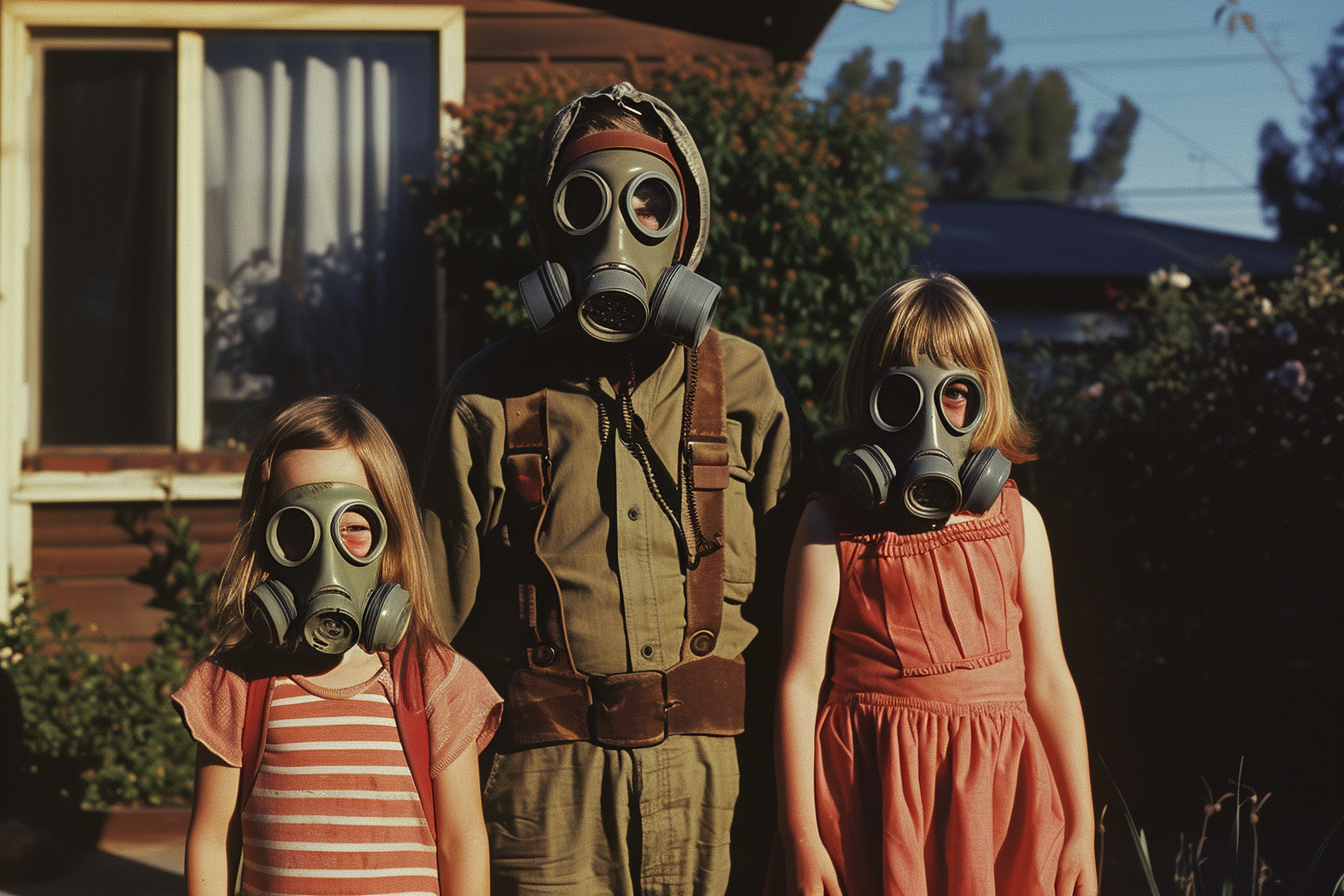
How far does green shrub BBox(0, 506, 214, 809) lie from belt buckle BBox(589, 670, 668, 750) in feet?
9.49

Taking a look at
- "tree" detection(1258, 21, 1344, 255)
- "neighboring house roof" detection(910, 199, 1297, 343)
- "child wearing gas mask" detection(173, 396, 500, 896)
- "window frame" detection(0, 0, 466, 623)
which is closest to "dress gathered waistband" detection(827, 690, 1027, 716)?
"child wearing gas mask" detection(173, 396, 500, 896)

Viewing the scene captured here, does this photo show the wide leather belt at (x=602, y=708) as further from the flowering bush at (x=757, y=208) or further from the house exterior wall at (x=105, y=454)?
the house exterior wall at (x=105, y=454)

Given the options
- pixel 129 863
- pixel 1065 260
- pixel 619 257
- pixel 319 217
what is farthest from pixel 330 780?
pixel 1065 260

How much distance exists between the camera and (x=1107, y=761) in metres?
4.92

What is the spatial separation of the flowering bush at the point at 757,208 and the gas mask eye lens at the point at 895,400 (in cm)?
240

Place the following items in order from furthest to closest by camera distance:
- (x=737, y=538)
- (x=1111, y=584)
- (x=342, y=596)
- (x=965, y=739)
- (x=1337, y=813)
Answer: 1. (x=1111, y=584)
2. (x=1337, y=813)
3. (x=737, y=538)
4. (x=965, y=739)
5. (x=342, y=596)

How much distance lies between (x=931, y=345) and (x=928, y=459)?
0.83 ft

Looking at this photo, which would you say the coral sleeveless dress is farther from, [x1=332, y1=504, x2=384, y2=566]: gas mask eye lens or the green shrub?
the green shrub

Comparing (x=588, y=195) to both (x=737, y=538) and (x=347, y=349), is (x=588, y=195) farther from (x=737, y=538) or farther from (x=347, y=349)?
(x=347, y=349)

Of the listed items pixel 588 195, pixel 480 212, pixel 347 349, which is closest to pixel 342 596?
pixel 588 195

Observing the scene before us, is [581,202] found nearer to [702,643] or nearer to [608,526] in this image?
[608,526]

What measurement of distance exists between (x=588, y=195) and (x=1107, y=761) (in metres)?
3.94

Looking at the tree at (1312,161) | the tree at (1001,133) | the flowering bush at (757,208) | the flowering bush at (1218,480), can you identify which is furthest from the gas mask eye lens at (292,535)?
the tree at (1001,133)

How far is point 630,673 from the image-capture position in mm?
2062
